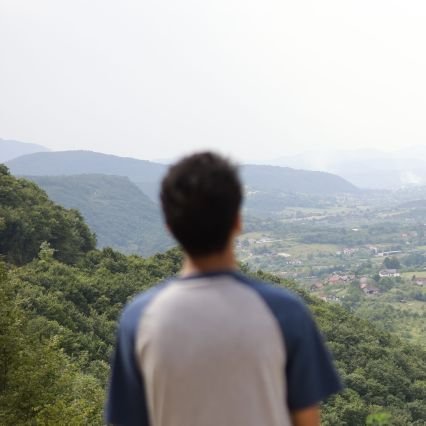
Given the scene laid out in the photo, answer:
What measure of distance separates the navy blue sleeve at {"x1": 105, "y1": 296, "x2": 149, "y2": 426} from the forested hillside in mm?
1610

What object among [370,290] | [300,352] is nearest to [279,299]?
[300,352]

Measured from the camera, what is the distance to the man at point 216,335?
152 centimetres

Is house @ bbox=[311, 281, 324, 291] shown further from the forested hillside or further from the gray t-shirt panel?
the gray t-shirt panel

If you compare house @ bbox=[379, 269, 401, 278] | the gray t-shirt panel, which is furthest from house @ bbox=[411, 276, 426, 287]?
the gray t-shirt panel

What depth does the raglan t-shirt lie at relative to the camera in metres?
1.51

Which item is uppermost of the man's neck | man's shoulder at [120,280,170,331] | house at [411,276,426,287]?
the man's neck

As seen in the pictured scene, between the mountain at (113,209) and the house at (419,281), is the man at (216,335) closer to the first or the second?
the house at (419,281)

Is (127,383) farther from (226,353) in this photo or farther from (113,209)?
(113,209)

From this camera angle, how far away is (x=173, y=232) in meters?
1.63

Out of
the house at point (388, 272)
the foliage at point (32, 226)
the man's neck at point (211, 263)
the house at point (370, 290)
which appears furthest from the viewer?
the house at point (388, 272)

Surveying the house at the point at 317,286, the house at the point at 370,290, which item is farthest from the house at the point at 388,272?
the house at the point at 370,290

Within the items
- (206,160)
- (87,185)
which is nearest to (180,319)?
(206,160)

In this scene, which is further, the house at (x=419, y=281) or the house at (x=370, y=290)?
the house at (x=419, y=281)

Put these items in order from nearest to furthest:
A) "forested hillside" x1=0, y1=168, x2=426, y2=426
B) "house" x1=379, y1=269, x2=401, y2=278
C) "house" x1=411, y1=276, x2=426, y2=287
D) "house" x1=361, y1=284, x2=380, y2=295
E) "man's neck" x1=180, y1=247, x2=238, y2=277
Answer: "man's neck" x1=180, y1=247, x2=238, y2=277, "forested hillside" x1=0, y1=168, x2=426, y2=426, "house" x1=361, y1=284, x2=380, y2=295, "house" x1=411, y1=276, x2=426, y2=287, "house" x1=379, y1=269, x2=401, y2=278
